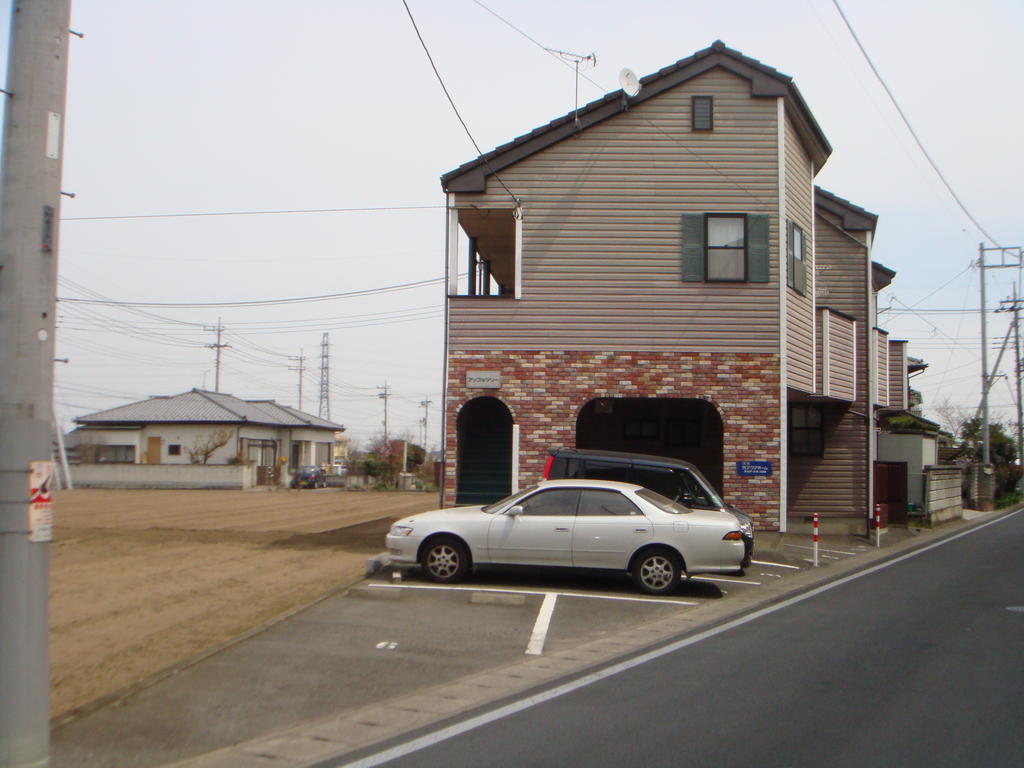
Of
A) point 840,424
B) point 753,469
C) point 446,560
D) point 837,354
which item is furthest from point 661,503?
point 840,424

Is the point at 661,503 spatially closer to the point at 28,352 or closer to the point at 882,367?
the point at 28,352

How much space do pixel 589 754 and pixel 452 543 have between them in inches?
271

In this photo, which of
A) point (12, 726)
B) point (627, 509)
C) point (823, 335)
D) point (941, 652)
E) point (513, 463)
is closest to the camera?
point (12, 726)

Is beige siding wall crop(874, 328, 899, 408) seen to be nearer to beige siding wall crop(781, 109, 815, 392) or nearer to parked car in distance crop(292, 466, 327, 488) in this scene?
beige siding wall crop(781, 109, 815, 392)

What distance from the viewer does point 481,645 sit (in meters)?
9.88

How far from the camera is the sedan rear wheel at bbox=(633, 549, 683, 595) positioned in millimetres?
12812

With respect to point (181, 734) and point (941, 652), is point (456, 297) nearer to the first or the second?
point (941, 652)

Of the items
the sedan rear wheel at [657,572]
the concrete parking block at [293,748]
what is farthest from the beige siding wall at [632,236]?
the concrete parking block at [293,748]

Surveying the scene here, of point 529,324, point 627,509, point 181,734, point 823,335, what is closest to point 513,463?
point 529,324

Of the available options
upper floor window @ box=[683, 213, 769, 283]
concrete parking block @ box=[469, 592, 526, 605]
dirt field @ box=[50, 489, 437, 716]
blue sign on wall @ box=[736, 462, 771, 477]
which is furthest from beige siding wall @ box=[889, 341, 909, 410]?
concrete parking block @ box=[469, 592, 526, 605]

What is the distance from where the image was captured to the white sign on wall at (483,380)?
18.8 m

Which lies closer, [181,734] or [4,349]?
[4,349]

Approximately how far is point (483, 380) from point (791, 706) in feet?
38.5

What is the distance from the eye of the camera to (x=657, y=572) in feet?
42.2
